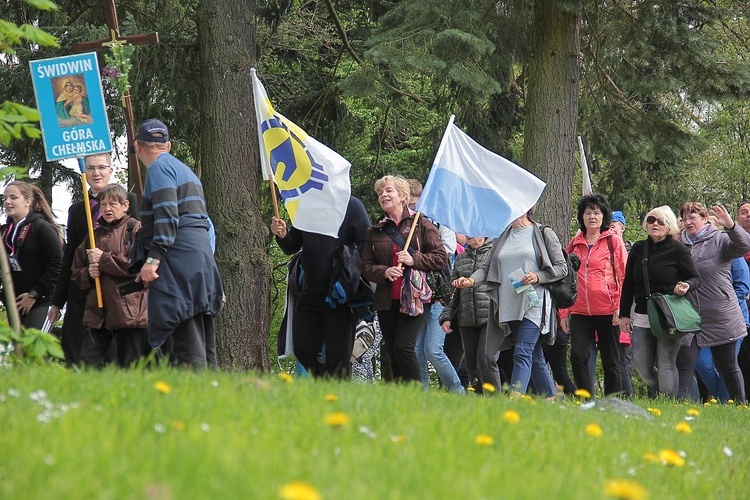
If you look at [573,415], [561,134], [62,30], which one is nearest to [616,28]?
[561,134]

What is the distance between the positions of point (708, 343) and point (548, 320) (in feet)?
9.74

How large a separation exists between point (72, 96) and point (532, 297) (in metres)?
4.38

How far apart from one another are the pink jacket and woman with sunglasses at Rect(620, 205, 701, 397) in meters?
0.10

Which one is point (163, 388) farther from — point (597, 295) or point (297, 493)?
point (597, 295)

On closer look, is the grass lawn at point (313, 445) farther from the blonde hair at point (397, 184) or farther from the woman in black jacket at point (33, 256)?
the woman in black jacket at point (33, 256)

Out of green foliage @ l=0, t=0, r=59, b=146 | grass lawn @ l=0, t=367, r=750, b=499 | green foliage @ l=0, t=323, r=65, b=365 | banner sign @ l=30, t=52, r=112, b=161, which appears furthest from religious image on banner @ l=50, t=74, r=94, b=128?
grass lawn @ l=0, t=367, r=750, b=499

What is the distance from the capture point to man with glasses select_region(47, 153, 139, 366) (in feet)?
29.1

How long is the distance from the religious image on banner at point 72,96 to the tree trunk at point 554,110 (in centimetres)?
589

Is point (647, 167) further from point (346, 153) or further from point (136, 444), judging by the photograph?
point (136, 444)

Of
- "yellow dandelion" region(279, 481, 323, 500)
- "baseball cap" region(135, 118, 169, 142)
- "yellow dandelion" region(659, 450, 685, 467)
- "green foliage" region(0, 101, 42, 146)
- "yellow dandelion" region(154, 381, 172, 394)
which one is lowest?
"yellow dandelion" region(659, 450, 685, 467)

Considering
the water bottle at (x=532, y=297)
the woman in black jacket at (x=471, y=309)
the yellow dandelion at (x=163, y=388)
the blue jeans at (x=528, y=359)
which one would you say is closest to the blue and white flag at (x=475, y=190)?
the water bottle at (x=532, y=297)

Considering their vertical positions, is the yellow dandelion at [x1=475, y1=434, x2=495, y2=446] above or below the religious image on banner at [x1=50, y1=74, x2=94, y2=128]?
below

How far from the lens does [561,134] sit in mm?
13086

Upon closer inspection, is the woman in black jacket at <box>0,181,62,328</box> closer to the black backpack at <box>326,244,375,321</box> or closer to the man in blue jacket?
the man in blue jacket
